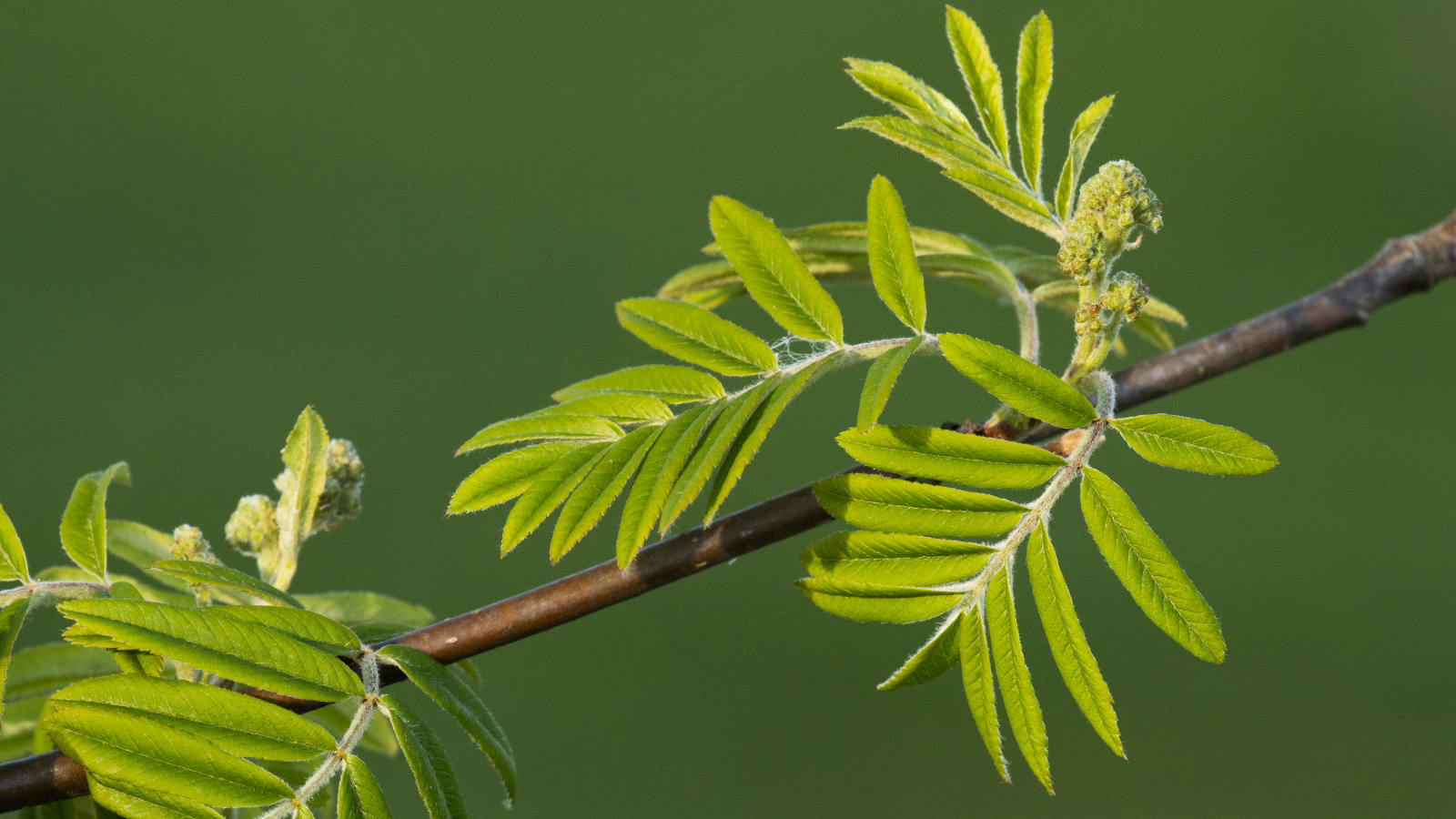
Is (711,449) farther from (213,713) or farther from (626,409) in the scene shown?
(213,713)

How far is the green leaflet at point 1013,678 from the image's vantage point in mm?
440

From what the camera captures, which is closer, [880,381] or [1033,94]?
[880,381]

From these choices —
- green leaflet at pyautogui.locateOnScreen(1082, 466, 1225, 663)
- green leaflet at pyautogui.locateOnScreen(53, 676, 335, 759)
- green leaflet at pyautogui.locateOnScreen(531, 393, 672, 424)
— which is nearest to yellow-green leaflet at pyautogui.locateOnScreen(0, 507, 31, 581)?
green leaflet at pyautogui.locateOnScreen(53, 676, 335, 759)

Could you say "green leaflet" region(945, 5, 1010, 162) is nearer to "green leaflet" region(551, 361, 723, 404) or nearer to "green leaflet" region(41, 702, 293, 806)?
"green leaflet" region(551, 361, 723, 404)

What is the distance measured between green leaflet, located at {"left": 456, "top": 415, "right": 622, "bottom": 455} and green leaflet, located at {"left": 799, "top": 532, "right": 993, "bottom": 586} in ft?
0.33

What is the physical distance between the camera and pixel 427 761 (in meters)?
0.42

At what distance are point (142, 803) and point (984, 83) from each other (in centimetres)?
48

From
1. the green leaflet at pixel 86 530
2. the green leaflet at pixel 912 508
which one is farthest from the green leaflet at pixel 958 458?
the green leaflet at pixel 86 530

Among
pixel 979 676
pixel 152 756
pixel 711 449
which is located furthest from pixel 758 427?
pixel 152 756

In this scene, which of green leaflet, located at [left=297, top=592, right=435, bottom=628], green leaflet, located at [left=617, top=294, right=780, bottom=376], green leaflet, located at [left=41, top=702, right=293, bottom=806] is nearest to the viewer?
green leaflet, located at [left=41, top=702, right=293, bottom=806]

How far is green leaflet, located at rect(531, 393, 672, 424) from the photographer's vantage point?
47cm

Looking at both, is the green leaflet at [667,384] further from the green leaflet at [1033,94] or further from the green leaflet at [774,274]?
the green leaflet at [1033,94]

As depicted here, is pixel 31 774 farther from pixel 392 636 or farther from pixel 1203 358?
pixel 1203 358

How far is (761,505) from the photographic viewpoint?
1.58 feet
